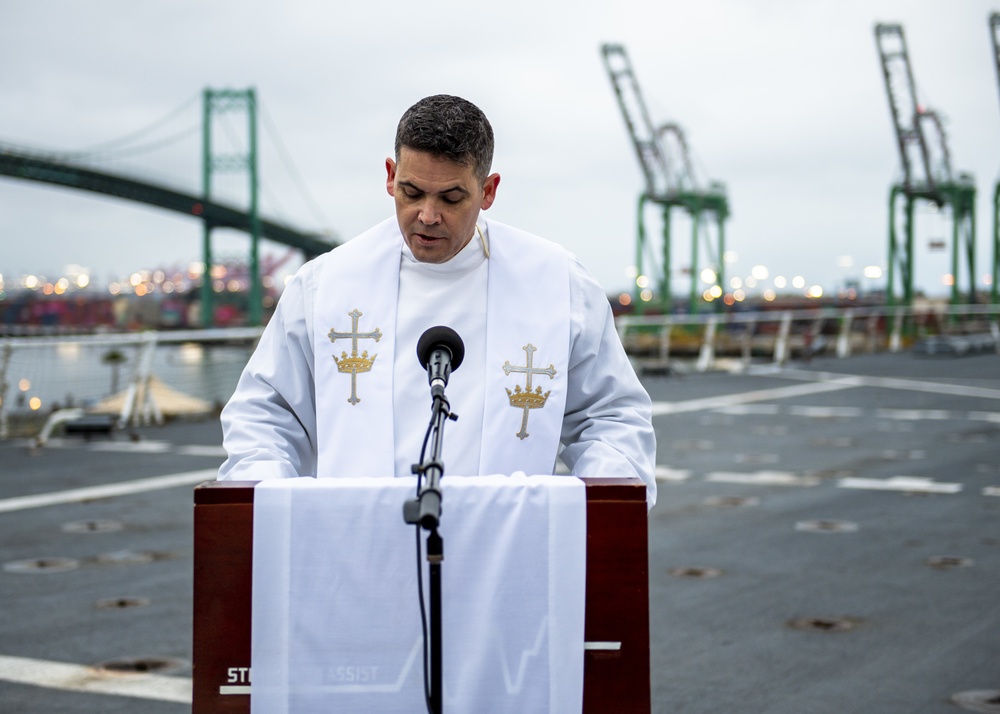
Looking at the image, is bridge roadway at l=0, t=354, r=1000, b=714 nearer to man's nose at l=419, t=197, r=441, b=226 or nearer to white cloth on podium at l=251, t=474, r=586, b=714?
white cloth on podium at l=251, t=474, r=586, b=714

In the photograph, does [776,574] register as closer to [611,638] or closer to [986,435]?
[611,638]

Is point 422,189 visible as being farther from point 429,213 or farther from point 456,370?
point 456,370

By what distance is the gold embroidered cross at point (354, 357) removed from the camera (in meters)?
2.41

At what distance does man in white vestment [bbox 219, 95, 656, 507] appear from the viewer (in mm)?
2305

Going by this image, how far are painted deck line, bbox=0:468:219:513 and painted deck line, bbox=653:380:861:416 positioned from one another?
527cm

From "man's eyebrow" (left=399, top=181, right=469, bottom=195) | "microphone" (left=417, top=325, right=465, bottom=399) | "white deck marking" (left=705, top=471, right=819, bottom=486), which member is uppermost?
"man's eyebrow" (left=399, top=181, right=469, bottom=195)

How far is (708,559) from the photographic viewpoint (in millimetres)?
5766

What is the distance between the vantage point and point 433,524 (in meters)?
1.73

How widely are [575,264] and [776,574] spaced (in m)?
3.24

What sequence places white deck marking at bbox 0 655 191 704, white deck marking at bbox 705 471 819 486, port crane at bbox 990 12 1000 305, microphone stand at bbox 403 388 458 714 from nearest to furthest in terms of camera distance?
microphone stand at bbox 403 388 458 714 < white deck marking at bbox 0 655 191 704 < white deck marking at bbox 705 471 819 486 < port crane at bbox 990 12 1000 305

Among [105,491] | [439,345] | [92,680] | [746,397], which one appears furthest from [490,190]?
[746,397]

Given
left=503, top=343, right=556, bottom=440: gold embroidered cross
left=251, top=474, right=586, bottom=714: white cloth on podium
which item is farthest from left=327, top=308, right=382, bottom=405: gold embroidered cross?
left=251, top=474, right=586, bottom=714: white cloth on podium

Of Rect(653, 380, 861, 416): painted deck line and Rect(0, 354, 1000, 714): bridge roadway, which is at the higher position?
Rect(653, 380, 861, 416): painted deck line

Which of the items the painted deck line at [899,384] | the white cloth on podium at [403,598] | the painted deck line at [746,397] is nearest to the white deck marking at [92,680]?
the white cloth on podium at [403,598]
